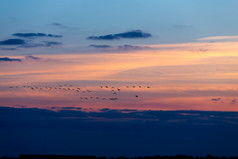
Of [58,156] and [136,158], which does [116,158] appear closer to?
[136,158]

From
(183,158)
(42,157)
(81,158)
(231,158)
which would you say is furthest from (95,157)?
(231,158)

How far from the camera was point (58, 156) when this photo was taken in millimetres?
113562

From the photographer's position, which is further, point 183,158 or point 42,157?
point 183,158

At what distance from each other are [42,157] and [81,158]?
8.68 m

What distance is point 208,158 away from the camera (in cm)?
12156

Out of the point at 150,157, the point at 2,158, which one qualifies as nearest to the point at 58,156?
the point at 2,158

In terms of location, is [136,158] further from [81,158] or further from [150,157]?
[81,158]

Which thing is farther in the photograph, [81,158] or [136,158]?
[136,158]

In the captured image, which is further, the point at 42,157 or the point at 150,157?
the point at 150,157

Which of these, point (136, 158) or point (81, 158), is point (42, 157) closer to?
point (81, 158)

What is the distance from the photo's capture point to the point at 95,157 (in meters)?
116

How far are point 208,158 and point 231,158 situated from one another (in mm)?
5451

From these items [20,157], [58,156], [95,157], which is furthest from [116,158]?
[20,157]

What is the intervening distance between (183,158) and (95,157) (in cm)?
2109
